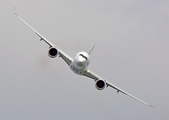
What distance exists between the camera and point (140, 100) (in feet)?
228

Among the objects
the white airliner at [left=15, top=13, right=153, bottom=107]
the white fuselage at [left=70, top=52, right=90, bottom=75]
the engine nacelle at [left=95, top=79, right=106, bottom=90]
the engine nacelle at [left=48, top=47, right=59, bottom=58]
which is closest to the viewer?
the white fuselage at [left=70, top=52, right=90, bottom=75]

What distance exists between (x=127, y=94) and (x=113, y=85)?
11.6 feet

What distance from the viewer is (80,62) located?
63.2 m

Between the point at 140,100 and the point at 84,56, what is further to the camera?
the point at 140,100

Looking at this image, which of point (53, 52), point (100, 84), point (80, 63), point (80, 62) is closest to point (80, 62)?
point (80, 62)

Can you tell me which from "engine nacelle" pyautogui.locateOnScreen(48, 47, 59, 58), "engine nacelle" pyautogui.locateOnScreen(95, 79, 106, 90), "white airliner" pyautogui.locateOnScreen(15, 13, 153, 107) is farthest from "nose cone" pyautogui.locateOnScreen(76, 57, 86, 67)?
"engine nacelle" pyautogui.locateOnScreen(95, 79, 106, 90)

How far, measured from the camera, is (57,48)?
67062 millimetres

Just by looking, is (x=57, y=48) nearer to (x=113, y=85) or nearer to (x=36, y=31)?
(x=36, y=31)

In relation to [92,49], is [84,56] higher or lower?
lower

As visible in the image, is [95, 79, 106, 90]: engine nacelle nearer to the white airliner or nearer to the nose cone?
the white airliner

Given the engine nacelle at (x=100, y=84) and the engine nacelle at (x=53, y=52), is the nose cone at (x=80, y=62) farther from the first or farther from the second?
the engine nacelle at (x=100, y=84)

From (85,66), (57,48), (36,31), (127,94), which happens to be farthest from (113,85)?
(36,31)

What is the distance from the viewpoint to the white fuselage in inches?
2499

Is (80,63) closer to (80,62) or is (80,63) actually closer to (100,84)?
(80,62)
